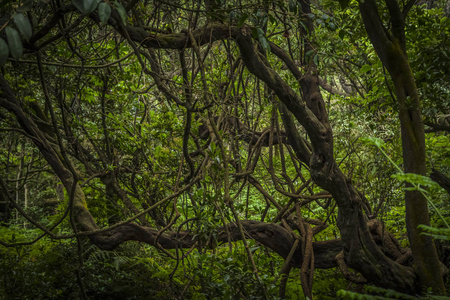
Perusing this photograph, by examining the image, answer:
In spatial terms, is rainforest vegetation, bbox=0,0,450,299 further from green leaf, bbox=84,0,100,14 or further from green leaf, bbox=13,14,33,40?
green leaf, bbox=13,14,33,40

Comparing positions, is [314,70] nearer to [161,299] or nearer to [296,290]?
[296,290]

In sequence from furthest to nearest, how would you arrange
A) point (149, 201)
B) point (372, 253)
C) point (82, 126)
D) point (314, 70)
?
point (149, 201) → point (82, 126) → point (314, 70) → point (372, 253)

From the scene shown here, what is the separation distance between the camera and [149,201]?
477cm

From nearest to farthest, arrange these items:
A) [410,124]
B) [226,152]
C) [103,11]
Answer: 1. [103,11]
2. [410,124]
3. [226,152]

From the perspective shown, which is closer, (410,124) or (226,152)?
(410,124)

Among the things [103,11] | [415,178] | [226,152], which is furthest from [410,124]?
[103,11]

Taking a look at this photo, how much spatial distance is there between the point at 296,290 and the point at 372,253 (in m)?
1.16

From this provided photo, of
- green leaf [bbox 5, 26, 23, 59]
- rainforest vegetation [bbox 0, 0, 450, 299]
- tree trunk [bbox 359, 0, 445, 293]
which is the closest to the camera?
green leaf [bbox 5, 26, 23, 59]

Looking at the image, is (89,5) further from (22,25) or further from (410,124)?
(410,124)

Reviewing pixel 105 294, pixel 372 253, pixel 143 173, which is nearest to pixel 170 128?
pixel 143 173

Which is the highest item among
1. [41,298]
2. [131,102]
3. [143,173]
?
[131,102]

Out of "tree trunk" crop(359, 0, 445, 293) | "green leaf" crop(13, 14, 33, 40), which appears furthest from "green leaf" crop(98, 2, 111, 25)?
"tree trunk" crop(359, 0, 445, 293)

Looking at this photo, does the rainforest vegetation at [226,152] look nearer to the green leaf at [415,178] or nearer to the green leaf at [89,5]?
the green leaf at [89,5]

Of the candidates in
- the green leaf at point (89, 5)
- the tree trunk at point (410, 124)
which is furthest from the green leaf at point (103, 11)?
the tree trunk at point (410, 124)
